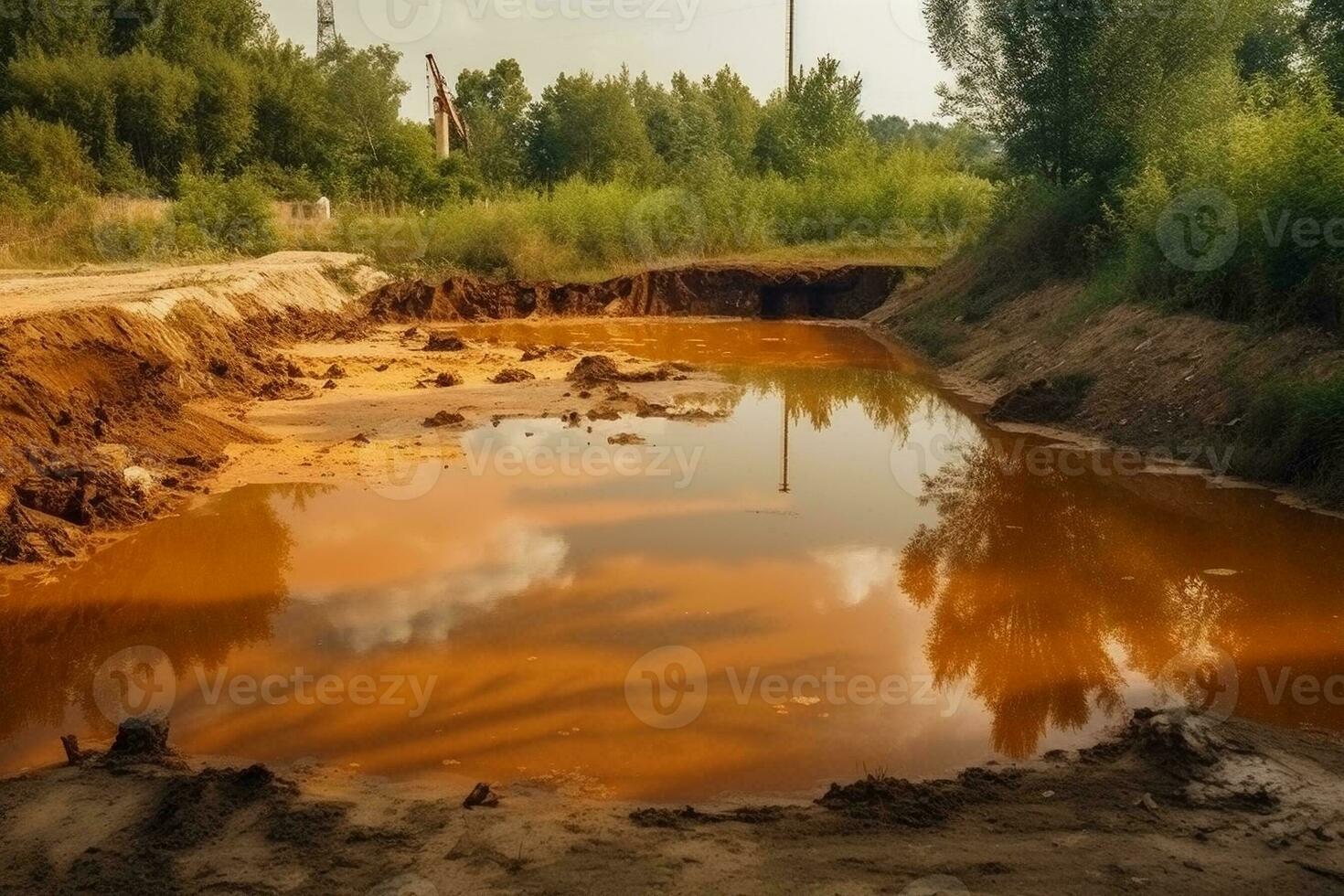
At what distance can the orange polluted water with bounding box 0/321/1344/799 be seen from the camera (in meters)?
5.22

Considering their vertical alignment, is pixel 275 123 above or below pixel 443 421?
above

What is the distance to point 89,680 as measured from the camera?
5902 millimetres

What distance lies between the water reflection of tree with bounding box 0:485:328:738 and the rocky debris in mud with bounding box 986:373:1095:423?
8.57 meters

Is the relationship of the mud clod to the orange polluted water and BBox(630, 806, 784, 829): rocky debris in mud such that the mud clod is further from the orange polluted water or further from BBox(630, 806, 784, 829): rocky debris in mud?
BBox(630, 806, 784, 829): rocky debris in mud

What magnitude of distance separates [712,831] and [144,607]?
4506 mm

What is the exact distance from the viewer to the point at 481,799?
4410 mm

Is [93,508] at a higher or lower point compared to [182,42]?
lower

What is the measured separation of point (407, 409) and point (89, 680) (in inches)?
305

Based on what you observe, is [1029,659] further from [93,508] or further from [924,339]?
Result: [924,339]

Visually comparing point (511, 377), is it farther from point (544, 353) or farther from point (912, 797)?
point (912, 797)

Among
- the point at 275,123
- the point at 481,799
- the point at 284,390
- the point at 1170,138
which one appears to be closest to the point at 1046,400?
the point at 1170,138

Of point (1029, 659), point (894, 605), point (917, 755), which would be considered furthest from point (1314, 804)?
point (894, 605)

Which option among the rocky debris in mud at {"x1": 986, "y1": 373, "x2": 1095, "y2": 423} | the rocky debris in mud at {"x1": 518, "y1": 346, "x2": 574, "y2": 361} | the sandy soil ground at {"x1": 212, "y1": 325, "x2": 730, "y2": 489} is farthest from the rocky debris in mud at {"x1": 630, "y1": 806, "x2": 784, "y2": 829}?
the rocky debris in mud at {"x1": 518, "y1": 346, "x2": 574, "y2": 361}

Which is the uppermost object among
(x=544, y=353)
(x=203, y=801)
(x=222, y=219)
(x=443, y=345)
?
(x=222, y=219)
